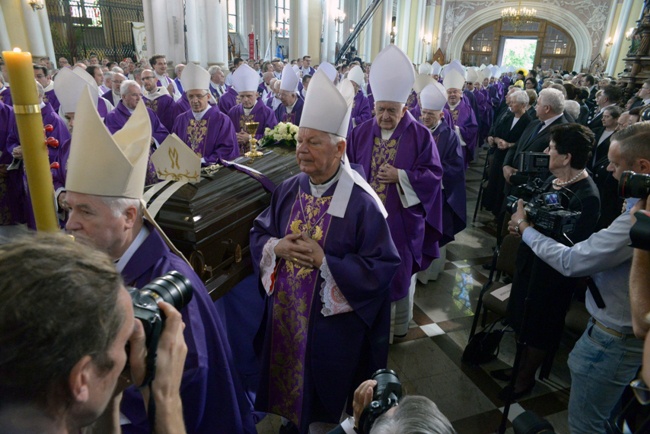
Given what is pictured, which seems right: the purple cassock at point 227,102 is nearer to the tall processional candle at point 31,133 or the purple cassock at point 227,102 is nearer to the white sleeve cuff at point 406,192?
the white sleeve cuff at point 406,192

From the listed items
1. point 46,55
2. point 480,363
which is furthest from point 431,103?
point 46,55

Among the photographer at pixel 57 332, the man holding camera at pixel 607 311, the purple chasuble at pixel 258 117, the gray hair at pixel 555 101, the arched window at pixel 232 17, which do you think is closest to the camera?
the photographer at pixel 57 332

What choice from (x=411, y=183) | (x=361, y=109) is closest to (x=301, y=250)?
(x=411, y=183)

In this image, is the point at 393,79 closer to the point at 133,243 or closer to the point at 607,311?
the point at 607,311

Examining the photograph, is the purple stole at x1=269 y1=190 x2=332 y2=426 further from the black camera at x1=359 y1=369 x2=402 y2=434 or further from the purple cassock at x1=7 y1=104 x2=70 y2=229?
the purple cassock at x1=7 y1=104 x2=70 y2=229

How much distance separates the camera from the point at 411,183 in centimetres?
316

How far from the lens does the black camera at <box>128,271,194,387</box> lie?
86 cm

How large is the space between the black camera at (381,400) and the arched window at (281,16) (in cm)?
2277

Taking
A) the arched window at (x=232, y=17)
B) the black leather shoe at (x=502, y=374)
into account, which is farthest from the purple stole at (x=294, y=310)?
the arched window at (x=232, y=17)

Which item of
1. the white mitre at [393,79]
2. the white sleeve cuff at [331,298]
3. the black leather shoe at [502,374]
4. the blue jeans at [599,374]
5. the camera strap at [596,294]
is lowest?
the black leather shoe at [502,374]

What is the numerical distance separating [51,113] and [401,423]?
4.60 metres

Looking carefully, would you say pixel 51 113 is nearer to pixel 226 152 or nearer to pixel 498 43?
pixel 226 152

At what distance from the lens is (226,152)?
14.4ft

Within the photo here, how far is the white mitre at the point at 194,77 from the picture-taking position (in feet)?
15.5
